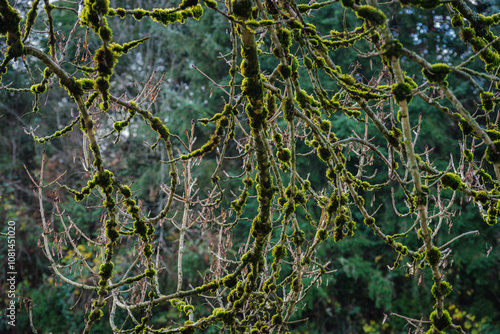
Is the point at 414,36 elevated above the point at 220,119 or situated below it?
below

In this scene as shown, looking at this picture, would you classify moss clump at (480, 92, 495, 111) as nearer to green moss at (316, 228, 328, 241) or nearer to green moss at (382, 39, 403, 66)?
green moss at (382, 39, 403, 66)

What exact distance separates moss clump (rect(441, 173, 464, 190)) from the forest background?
6040mm

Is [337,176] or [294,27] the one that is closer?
[294,27]

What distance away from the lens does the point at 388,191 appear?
8.91 metres

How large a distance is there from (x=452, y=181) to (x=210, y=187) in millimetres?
8014

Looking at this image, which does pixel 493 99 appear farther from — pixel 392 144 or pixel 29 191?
pixel 29 191

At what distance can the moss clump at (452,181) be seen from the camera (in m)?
1.62

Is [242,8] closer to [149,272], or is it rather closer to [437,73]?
[437,73]

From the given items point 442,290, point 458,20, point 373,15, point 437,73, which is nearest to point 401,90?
point 437,73

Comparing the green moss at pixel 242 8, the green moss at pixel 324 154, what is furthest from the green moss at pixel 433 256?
the green moss at pixel 242 8

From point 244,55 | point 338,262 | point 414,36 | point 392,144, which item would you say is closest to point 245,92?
point 244,55

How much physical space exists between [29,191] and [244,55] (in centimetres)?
992

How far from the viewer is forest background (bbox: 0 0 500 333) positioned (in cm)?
803

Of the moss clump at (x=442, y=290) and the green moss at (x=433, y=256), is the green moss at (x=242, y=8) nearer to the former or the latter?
the green moss at (x=433, y=256)
